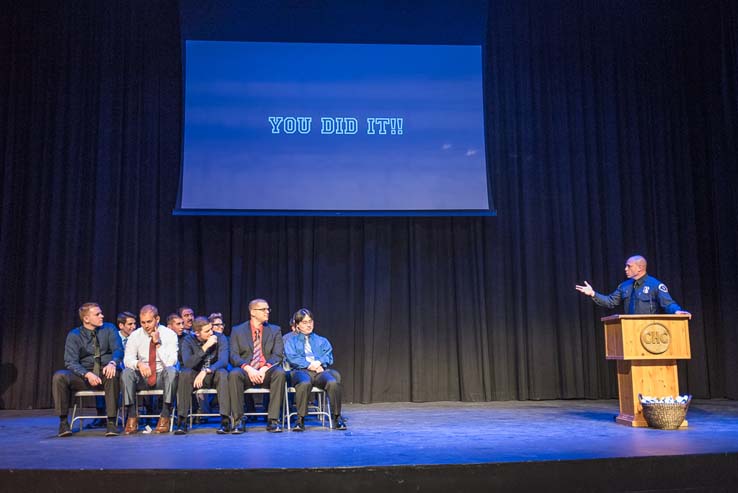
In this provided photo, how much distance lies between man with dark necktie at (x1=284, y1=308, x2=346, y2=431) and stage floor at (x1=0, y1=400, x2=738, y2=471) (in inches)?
8.2

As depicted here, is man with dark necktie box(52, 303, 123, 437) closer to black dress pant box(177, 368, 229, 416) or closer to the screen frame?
black dress pant box(177, 368, 229, 416)

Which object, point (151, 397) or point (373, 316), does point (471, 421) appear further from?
point (151, 397)

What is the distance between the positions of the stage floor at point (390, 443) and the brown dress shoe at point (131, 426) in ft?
0.68

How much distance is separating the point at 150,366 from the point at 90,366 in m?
0.61

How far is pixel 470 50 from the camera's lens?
7695mm

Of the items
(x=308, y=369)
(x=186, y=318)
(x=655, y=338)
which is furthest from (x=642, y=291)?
(x=186, y=318)

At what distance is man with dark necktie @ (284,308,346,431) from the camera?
5539 mm

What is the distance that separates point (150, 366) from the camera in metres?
5.54

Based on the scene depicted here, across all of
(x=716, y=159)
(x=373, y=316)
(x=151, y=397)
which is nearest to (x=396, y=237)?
(x=373, y=316)

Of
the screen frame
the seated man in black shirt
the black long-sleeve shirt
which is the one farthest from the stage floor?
the screen frame

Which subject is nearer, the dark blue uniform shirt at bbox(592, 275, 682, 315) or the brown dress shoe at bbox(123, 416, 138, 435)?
the brown dress shoe at bbox(123, 416, 138, 435)

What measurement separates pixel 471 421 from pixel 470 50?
162 inches

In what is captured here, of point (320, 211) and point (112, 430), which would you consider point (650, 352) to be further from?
point (112, 430)

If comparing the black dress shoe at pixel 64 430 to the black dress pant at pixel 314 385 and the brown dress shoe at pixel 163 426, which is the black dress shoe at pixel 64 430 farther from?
→ the black dress pant at pixel 314 385
